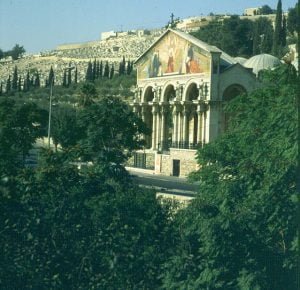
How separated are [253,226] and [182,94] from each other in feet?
99.2

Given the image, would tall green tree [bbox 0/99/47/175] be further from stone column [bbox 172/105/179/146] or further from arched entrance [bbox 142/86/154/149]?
arched entrance [bbox 142/86/154/149]

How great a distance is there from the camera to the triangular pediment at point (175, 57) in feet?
131

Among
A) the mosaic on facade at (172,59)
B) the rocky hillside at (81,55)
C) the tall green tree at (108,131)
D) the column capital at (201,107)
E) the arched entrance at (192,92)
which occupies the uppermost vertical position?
the rocky hillside at (81,55)

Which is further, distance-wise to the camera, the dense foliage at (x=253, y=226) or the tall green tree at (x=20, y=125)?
the tall green tree at (x=20, y=125)

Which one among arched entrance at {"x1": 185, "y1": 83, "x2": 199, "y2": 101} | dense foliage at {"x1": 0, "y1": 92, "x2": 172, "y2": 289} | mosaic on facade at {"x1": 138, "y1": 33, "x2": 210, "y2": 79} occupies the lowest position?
dense foliage at {"x1": 0, "y1": 92, "x2": 172, "y2": 289}

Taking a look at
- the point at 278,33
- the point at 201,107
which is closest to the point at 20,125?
the point at 201,107

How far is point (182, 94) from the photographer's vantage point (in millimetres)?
42219

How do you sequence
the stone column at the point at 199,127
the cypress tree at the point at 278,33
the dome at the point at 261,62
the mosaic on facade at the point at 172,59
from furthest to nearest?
the cypress tree at the point at 278,33 < the dome at the point at 261,62 < the stone column at the point at 199,127 < the mosaic on facade at the point at 172,59

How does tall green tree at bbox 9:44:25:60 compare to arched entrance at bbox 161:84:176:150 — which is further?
tall green tree at bbox 9:44:25:60

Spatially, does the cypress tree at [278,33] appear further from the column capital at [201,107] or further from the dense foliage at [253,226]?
the dense foliage at [253,226]

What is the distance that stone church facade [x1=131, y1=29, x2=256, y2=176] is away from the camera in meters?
39.2

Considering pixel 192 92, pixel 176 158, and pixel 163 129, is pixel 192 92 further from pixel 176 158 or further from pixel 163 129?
pixel 176 158

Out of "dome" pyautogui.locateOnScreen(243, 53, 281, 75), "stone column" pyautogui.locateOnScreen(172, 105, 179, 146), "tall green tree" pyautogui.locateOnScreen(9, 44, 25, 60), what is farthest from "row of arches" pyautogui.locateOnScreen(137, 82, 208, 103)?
"tall green tree" pyautogui.locateOnScreen(9, 44, 25, 60)

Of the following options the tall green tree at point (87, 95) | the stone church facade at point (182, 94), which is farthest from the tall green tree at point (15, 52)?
the tall green tree at point (87, 95)
